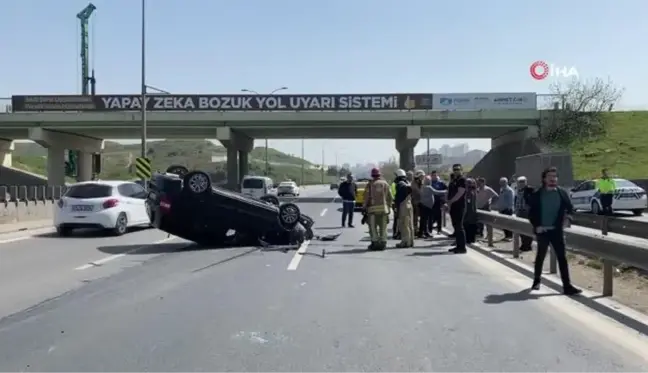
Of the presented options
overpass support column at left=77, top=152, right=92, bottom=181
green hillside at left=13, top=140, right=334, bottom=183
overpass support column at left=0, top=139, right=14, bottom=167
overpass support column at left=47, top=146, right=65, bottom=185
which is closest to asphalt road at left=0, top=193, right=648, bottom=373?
overpass support column at left=47, top=146, right=65, bottom=185

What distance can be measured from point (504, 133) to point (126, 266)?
5129 cm

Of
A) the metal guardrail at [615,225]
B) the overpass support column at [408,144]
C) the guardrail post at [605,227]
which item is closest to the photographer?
the metal guardrail at [615,225]

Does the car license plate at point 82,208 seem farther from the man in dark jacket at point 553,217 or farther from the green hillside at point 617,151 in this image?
the green hillside at point 617,151

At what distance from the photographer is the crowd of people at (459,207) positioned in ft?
33.0

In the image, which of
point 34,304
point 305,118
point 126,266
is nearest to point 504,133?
point 305,118

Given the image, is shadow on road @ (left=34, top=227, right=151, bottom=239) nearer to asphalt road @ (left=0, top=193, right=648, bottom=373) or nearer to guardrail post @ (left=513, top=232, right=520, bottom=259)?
asphalt road @ (left=0, top=193, right=648, bottom=373)

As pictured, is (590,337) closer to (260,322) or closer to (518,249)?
(260,322)

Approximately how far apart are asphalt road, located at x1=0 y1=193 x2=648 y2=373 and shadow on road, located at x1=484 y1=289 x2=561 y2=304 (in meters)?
0.03

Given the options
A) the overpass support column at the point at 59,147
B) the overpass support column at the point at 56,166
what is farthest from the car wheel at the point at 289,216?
the overpass support column at the point at 56,166

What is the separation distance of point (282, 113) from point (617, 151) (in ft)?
80.2

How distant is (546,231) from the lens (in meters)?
10.0

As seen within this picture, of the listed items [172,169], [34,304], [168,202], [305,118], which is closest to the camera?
[34,304]

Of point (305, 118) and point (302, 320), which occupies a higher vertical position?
point (305, 118)

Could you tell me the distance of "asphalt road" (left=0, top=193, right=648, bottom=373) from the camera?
6.39m
